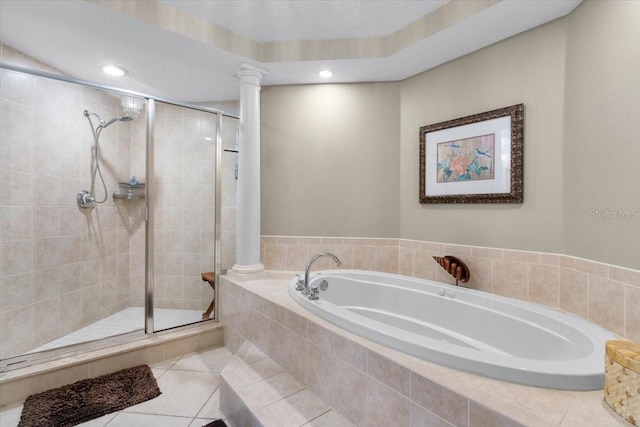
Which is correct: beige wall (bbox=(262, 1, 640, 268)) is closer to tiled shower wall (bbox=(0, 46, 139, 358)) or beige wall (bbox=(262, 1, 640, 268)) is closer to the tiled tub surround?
the tiled tub surround

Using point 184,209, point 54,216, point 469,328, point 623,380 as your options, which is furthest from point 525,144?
point 54,216

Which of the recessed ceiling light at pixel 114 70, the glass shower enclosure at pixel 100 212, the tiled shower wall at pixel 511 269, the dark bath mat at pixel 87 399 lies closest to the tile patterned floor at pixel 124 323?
the glass shower enclosure at pixel 100 212

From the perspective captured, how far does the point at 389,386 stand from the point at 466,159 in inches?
66.7

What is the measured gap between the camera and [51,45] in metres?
2.07

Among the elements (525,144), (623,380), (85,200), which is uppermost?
(525,144)

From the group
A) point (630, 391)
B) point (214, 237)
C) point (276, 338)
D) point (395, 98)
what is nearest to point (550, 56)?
point (395, 98)

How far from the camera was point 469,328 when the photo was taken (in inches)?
72.3

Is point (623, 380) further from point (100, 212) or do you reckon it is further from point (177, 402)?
point (100, 212)

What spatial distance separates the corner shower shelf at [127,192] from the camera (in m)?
2.60

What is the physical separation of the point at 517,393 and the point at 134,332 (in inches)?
96.2

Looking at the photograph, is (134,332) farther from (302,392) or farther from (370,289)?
(370,289)

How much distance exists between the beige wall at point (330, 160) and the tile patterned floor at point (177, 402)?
1.25 meters

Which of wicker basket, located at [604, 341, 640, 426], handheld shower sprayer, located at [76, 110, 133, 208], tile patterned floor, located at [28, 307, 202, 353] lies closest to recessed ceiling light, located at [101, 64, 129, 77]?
handheld shower sprayer, located at [76, 110, 133, 208]

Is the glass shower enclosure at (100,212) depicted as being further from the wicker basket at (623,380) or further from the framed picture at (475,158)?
the wicker basket at (623,380)
